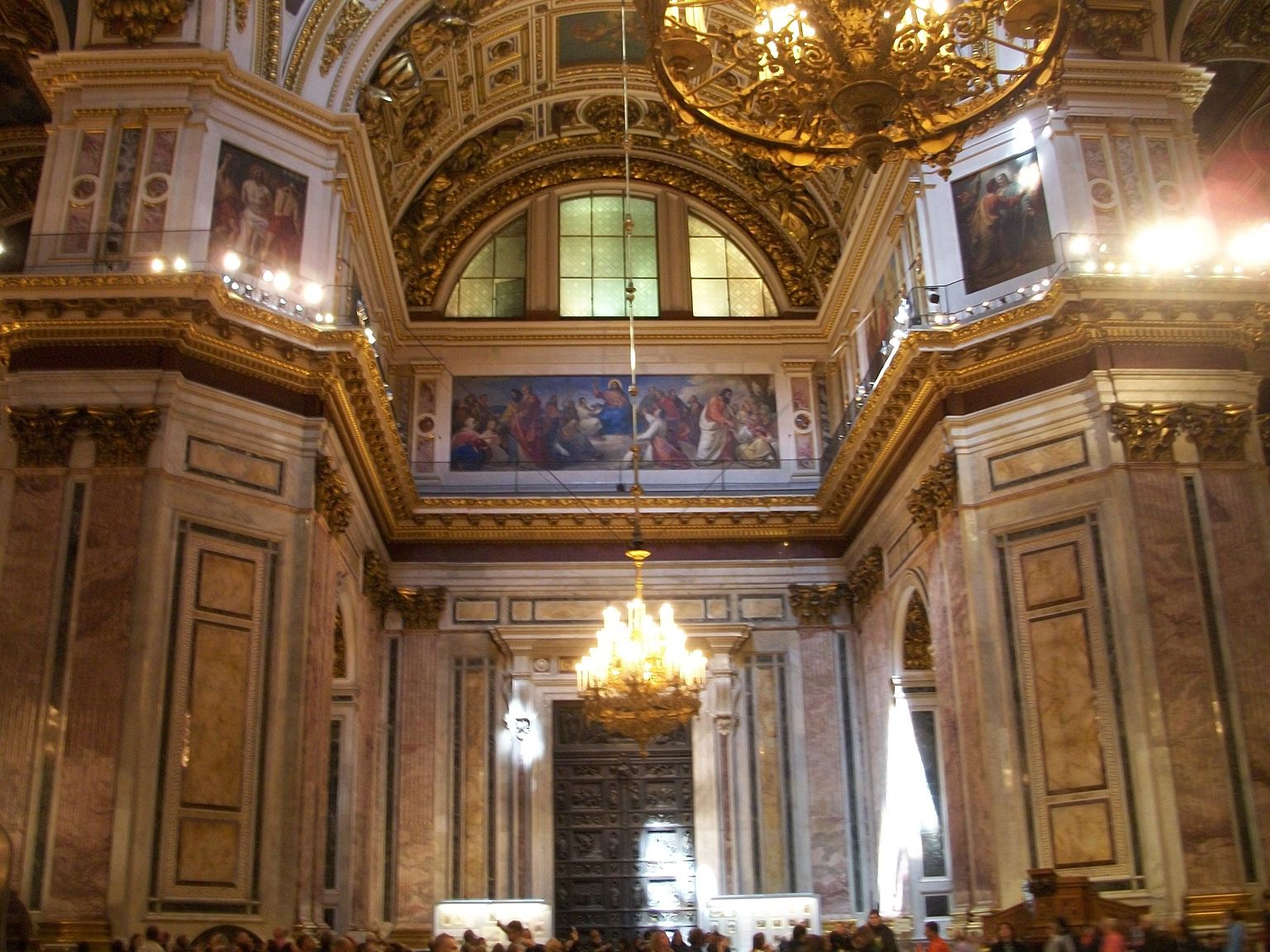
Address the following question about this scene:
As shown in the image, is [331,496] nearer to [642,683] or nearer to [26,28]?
[642,683]

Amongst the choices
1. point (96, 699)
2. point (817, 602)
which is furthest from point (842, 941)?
point (96, 699)

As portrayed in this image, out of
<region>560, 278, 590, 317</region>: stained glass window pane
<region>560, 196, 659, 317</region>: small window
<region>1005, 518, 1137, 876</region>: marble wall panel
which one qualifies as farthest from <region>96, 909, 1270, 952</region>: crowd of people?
<region>560, 196, 659, 317</region>: small window

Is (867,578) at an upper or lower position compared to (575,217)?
lower

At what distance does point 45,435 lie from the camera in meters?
12.1

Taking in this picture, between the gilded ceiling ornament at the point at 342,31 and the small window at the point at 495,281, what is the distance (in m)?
5.14

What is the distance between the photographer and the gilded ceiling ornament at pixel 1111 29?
46.0ft

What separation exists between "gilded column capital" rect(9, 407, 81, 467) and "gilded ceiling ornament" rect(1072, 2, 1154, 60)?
10172 mm

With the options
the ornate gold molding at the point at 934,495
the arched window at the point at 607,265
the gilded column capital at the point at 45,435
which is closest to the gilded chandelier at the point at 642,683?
the ornate gold molding at the point at 934,495

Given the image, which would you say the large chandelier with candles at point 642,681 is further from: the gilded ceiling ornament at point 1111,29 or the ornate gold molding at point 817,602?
the gilded ceiling ornament at point 1111,29

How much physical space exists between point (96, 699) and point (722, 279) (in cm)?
1107

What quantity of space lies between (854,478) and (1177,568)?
196 inches

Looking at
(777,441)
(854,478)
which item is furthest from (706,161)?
(854,478)

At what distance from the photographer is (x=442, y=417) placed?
18688mm

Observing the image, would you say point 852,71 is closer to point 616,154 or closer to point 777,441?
point 777,441
